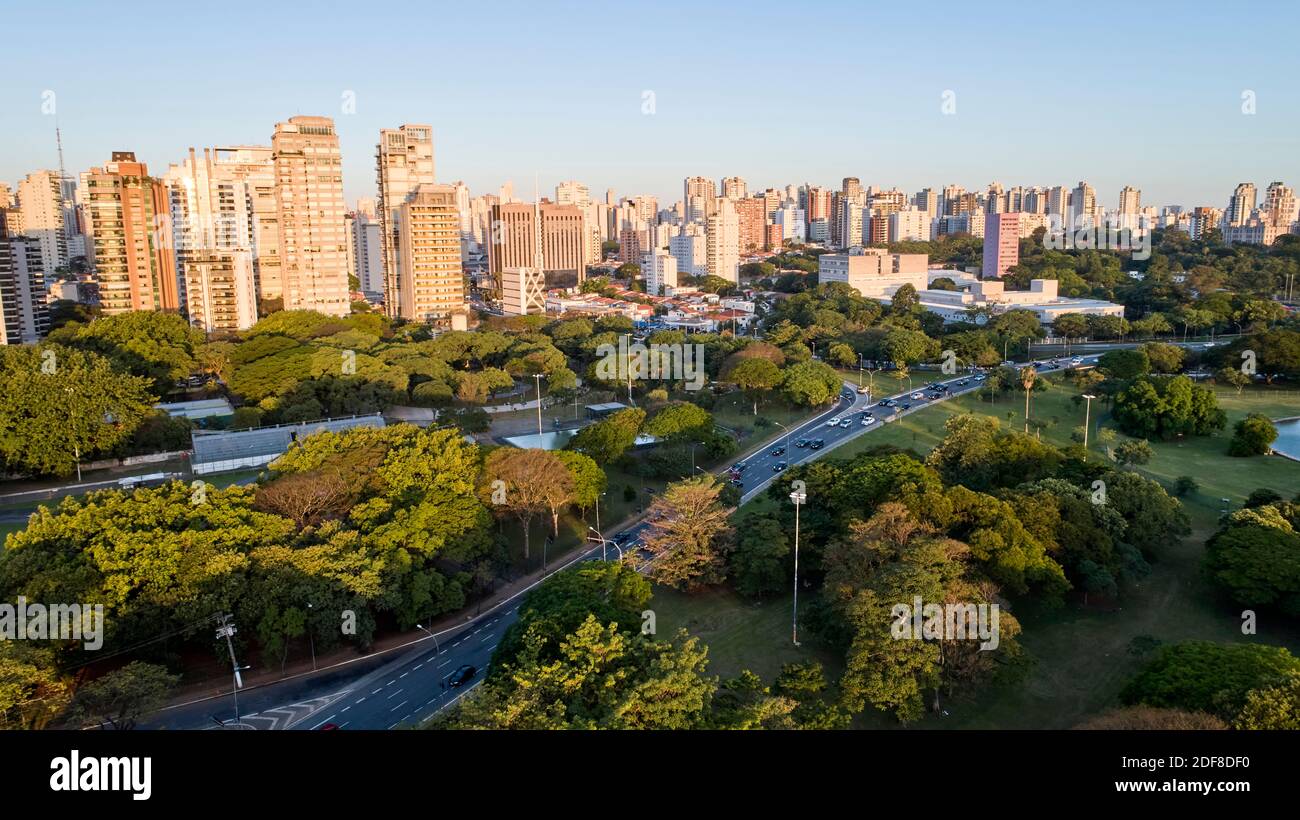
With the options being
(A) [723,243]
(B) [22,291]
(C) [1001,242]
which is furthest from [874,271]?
(B) [22,291]

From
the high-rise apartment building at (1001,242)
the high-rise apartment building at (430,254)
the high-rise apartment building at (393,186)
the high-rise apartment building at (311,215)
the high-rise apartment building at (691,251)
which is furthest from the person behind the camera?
the high-rise apartment building at (691,251)

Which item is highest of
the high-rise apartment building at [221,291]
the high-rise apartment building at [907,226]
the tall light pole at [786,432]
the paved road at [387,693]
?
the high-rise apartment building at [907,226]

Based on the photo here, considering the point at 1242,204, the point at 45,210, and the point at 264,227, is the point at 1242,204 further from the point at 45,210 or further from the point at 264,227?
the point at 45,210

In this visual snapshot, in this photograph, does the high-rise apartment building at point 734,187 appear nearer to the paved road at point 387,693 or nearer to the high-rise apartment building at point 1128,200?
the high-rise apartment building at point 1128,200

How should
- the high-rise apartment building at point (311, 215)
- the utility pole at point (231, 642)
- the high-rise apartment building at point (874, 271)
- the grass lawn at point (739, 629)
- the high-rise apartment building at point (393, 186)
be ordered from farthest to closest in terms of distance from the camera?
the high-rise apartment building at point (874, 271), the high-rise apartment building at point (393, 186), the high-rise apartment building at point (311, 215), the grass lawn at point (739, 629), the utility pole at point (231, 642)

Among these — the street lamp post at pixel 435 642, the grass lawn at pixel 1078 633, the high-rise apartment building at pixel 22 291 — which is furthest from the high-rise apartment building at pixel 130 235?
the grass lawn at pixel 1078 633

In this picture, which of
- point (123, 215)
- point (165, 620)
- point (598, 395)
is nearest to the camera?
point (165, 620)

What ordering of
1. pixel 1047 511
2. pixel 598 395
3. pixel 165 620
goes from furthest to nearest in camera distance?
pixel 598 395
pixel 1047 511
pixel 165 620
